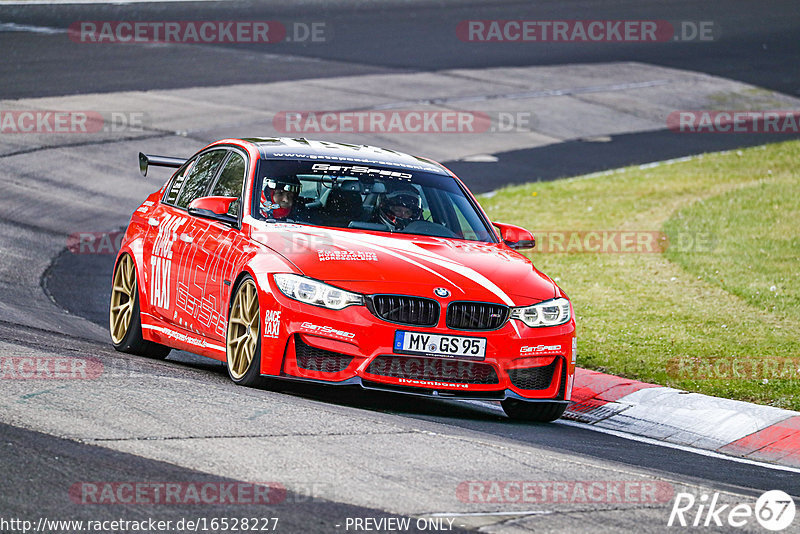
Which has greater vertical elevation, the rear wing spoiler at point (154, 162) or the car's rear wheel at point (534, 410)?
the rear wing spoiler at point (154, 162)

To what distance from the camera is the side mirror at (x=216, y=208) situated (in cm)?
906

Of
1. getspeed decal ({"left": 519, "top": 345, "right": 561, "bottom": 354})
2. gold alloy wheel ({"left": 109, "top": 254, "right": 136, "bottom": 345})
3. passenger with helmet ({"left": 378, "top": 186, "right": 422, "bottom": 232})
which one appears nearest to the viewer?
getspeed decal ({"left": 519, "top": 345, "right": 561, "bottom": 354})

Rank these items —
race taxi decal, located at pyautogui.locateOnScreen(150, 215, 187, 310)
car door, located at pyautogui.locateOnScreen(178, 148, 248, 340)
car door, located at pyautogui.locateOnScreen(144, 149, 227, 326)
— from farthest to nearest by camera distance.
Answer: race taxi decal, located at pyautogui.locateOnScreen(150, 215, 187, 310) < car door, located at pyautogui.locateOnScreen(144, 149, 227, 326) < car door, located at pyautogui.locateOnScreen(178, 148, 248, 340)

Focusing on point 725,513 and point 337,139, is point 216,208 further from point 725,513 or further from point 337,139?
point 337,139

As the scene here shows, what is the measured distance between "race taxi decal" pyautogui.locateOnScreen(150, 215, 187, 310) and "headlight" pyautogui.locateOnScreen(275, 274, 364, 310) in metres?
1.87

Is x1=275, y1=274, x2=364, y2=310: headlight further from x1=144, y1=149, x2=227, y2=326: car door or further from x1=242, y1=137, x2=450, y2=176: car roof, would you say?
x1=242, y1=137, x2=450, y2=176: car roof

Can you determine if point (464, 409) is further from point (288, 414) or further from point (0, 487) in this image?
point (0, 487)

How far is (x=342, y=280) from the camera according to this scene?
8.09m

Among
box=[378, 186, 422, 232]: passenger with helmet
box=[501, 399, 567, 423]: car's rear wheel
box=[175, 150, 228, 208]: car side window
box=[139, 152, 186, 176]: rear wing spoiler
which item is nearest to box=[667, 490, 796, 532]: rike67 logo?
box=[501, 399, 567, 423]: car's rear wheel

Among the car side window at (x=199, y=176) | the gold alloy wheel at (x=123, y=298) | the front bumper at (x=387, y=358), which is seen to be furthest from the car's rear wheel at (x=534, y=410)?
the gold alloy wheel at (x=123, y=298)

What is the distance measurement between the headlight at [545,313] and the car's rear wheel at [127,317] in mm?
3219

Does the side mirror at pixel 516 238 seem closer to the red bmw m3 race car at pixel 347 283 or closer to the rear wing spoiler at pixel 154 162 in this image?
the red bmw m3 race car at pixel 347 283

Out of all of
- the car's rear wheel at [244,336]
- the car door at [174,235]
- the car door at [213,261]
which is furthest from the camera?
the car door at [174,235]

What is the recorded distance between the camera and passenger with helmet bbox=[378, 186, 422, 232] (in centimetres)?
925
